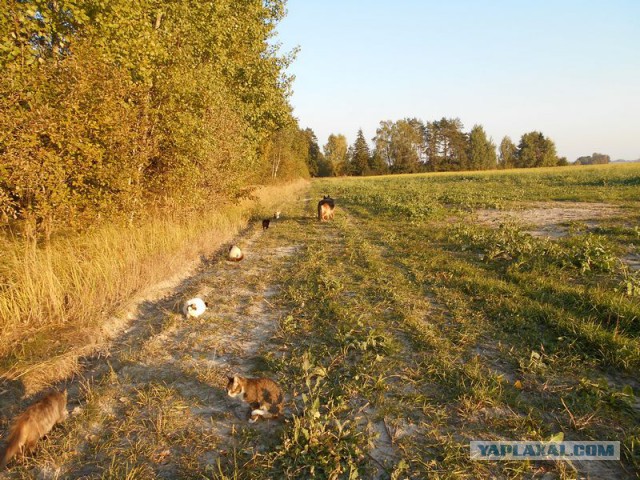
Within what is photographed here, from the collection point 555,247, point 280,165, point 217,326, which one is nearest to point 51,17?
point 217,326

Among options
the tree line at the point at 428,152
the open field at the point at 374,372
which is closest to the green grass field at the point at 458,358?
the open field at the point at 374,372

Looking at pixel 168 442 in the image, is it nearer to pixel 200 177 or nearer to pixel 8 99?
pixel 8 99

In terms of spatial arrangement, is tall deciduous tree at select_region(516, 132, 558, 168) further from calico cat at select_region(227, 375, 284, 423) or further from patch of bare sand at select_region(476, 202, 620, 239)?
calico cat at select_region(227, 375, 284, 423)

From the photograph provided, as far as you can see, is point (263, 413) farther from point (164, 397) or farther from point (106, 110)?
point (106, 110)

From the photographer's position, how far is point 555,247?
7.60 metres

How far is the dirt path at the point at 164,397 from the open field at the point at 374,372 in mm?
20

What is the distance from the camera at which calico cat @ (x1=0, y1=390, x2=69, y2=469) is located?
9.01ft

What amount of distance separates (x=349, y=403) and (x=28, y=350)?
4.23 m

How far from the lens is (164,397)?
3566mm

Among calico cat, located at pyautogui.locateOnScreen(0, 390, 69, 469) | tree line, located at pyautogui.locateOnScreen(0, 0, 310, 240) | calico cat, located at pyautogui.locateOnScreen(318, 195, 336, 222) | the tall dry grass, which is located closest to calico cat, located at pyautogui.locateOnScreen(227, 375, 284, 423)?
calico cat, located at pyautogui.locateOnScreen(0, 390, 69, 469)

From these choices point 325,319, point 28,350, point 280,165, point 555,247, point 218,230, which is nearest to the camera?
point 28,350

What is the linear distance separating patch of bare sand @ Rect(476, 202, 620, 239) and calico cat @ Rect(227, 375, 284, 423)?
986 centimetres

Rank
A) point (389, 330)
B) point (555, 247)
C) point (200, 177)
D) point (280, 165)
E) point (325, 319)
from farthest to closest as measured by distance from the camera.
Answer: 1. point (280, 165)
2. point (200, 177)
3. point (555, 247)
4. point (325, 319)
5. point (389, 330)

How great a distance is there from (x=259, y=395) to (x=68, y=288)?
433 cm
